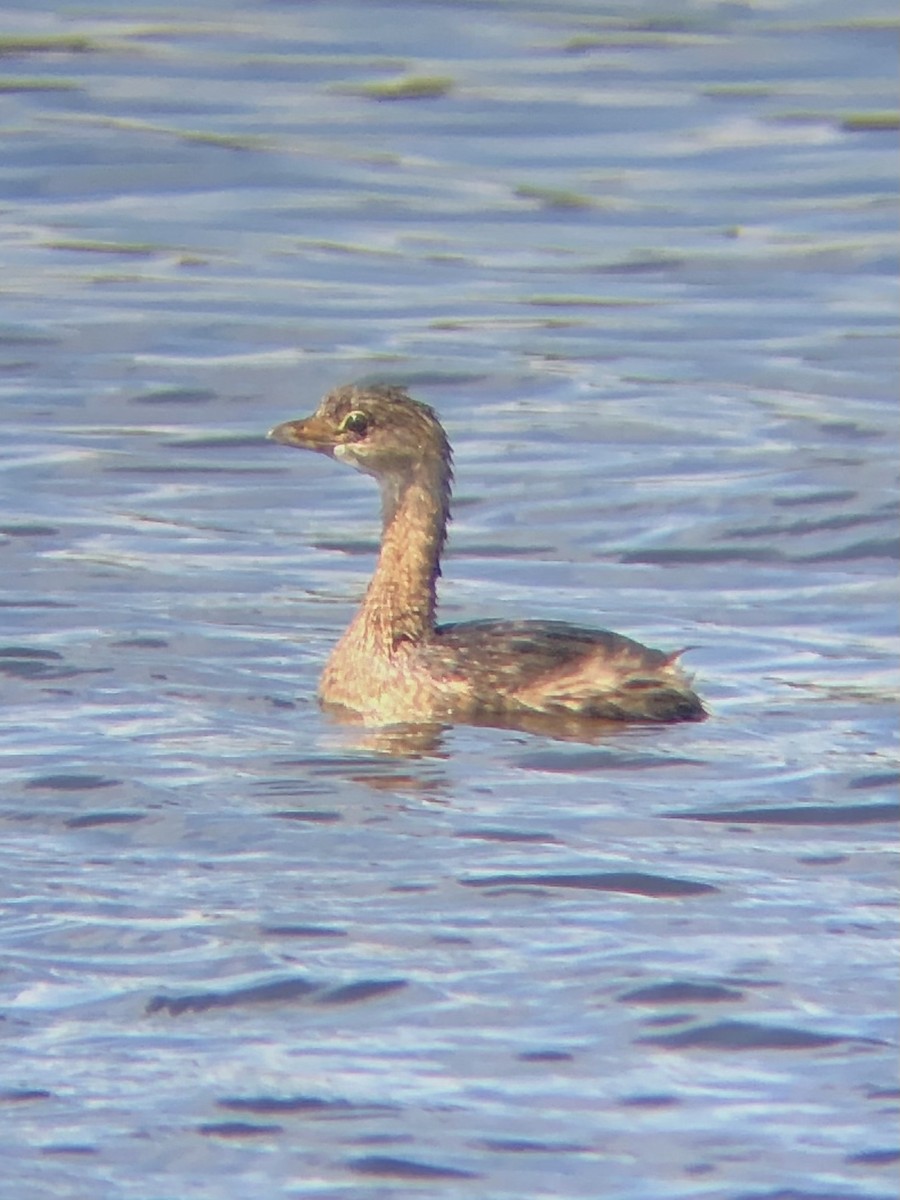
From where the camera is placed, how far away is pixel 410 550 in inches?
463

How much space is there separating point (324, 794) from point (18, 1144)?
3.02 meters

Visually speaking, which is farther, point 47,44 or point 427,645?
point 47,44

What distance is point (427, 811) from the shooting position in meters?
9.42

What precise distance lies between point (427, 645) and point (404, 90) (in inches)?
557

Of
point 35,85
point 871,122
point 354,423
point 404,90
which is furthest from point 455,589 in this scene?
point 35,85

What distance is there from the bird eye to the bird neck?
248 millimetres

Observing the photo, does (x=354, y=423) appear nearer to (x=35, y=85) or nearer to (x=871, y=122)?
(x=871, y=122)

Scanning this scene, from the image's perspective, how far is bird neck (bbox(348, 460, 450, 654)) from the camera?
11.6 m

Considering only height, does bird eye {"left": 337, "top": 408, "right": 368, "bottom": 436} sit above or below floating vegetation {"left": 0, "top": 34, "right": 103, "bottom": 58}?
below

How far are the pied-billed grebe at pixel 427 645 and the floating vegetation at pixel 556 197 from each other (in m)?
10.1

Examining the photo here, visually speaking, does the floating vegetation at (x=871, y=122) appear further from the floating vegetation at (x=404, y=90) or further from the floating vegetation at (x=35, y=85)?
the floating vegetation at (x=35, y=85)

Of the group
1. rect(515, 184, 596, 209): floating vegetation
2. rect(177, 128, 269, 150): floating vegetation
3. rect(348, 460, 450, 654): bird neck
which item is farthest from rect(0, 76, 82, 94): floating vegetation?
rect(348, 460, 450, 654): bird neck

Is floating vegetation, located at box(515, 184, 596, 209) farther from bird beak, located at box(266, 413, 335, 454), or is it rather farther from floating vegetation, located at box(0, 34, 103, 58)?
bird beak, located at box(266, 413, 335, 454)

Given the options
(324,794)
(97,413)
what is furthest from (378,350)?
(324,794)
